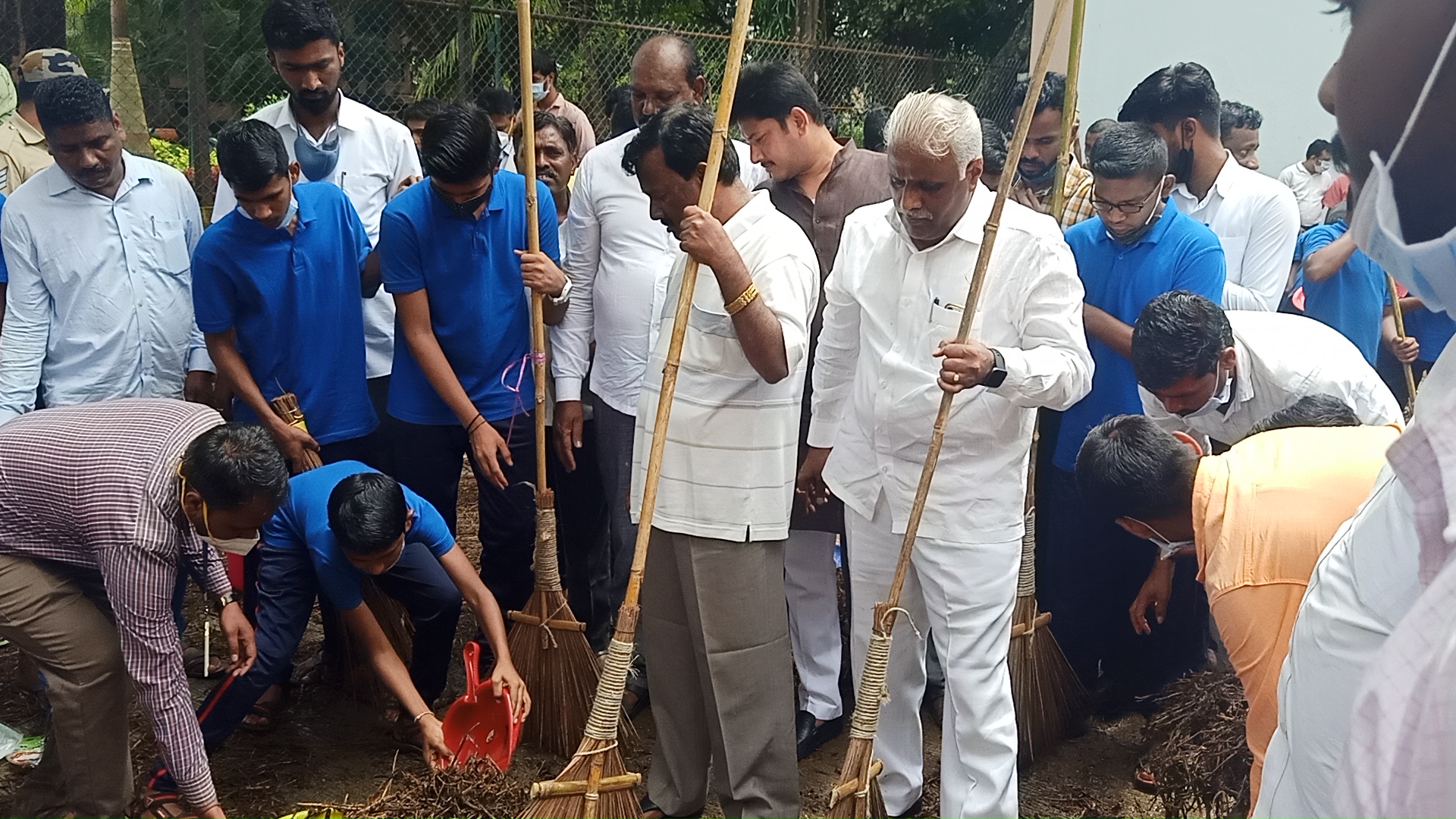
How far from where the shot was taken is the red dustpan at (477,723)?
10.9ft

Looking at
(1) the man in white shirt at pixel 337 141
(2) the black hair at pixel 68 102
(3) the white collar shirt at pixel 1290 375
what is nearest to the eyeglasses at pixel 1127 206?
(3) the white collar shirt at pixel 1290 375

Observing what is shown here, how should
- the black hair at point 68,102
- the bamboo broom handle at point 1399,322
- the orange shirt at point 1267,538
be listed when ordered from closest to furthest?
1. the orange shirt at point 1267,538
2. the black hair at point 68,102
3. the bamboo broom handle at point 1399,322

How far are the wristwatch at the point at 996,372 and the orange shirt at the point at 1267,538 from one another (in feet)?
1.58

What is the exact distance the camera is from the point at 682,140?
109 inches

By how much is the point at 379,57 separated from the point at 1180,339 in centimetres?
465

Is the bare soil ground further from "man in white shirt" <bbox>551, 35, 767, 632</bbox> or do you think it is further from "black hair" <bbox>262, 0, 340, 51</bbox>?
"black hair" <bbox>262, 0, 340, 51</bbox>

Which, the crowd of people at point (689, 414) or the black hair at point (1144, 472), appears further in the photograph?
the crowd of people at point (689, 414)

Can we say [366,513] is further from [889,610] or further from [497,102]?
[497,102]

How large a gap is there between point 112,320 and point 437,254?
100 centimetres

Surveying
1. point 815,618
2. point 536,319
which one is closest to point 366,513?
point 536,319

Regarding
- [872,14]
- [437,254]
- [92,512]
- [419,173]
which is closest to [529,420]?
[437,254]

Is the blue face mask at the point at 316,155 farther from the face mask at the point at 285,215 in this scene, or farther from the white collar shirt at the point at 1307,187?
the white collar shirt at the point at 1307,187

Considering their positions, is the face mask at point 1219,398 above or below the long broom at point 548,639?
above

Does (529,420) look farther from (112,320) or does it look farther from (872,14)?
(872,14)
